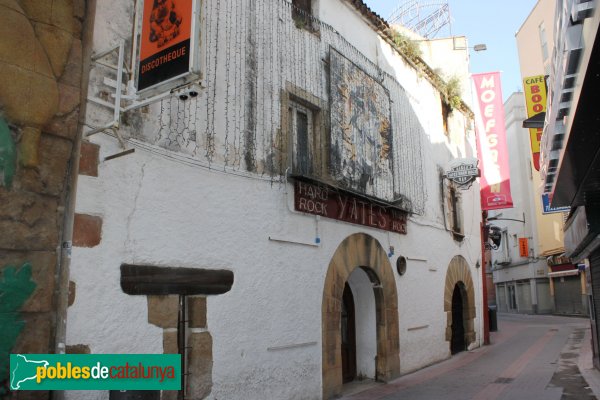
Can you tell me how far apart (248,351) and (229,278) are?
917 mm

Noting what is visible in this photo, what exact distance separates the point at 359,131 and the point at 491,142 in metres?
7.96

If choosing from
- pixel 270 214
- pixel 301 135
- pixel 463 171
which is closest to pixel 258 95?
pixel 301 135

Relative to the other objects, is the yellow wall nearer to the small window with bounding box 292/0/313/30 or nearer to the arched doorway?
the arched doorway

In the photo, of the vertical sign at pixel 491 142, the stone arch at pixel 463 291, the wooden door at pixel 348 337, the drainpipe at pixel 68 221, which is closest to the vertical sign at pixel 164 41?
the drainpipe at pixel 68 221

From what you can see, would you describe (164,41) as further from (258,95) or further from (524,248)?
(524,248)

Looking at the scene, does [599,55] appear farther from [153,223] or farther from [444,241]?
[444,241]

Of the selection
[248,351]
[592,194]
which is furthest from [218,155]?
[592,194]

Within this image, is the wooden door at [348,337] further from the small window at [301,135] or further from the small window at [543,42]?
the small window at [543,42]

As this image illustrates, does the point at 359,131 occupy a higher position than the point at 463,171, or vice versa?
the point at 463,171

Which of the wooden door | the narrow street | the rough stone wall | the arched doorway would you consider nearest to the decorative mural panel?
the wooden door

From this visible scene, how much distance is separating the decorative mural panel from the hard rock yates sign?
23 centimetres

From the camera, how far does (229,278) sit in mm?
5922

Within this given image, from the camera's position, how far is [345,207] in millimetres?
8195

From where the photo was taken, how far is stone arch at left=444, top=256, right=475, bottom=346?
40.0ft
